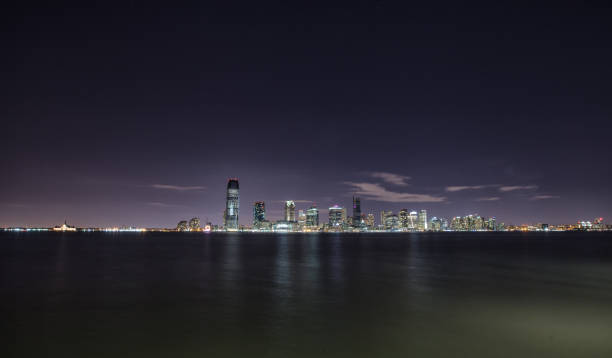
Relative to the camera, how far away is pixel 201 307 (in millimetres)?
18141

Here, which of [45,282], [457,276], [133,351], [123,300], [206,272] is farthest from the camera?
[206,272]

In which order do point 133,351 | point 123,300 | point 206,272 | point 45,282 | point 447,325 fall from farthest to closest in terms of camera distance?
point 206,272
point 45,282
point 123,300
point 447,325
point 133,351

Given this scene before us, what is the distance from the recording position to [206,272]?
33.4 m

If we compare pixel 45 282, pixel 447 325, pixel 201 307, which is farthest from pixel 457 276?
pixel 45 282

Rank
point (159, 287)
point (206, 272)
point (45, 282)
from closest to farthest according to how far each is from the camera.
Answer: point (159, 287) → point (45, 282) → point (206, 272)

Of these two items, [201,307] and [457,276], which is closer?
[201,307]

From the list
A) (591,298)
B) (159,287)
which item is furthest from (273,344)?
(591,298)

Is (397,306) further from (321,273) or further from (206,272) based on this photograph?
(206,272)

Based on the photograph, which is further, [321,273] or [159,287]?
[321,273]

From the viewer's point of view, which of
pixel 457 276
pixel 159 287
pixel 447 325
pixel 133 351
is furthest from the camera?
pixel 457 276

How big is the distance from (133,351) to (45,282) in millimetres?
20592

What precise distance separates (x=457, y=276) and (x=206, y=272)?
22.4m

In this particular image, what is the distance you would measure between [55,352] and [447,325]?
14235mm

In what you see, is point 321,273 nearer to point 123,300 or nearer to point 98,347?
point 123,300
